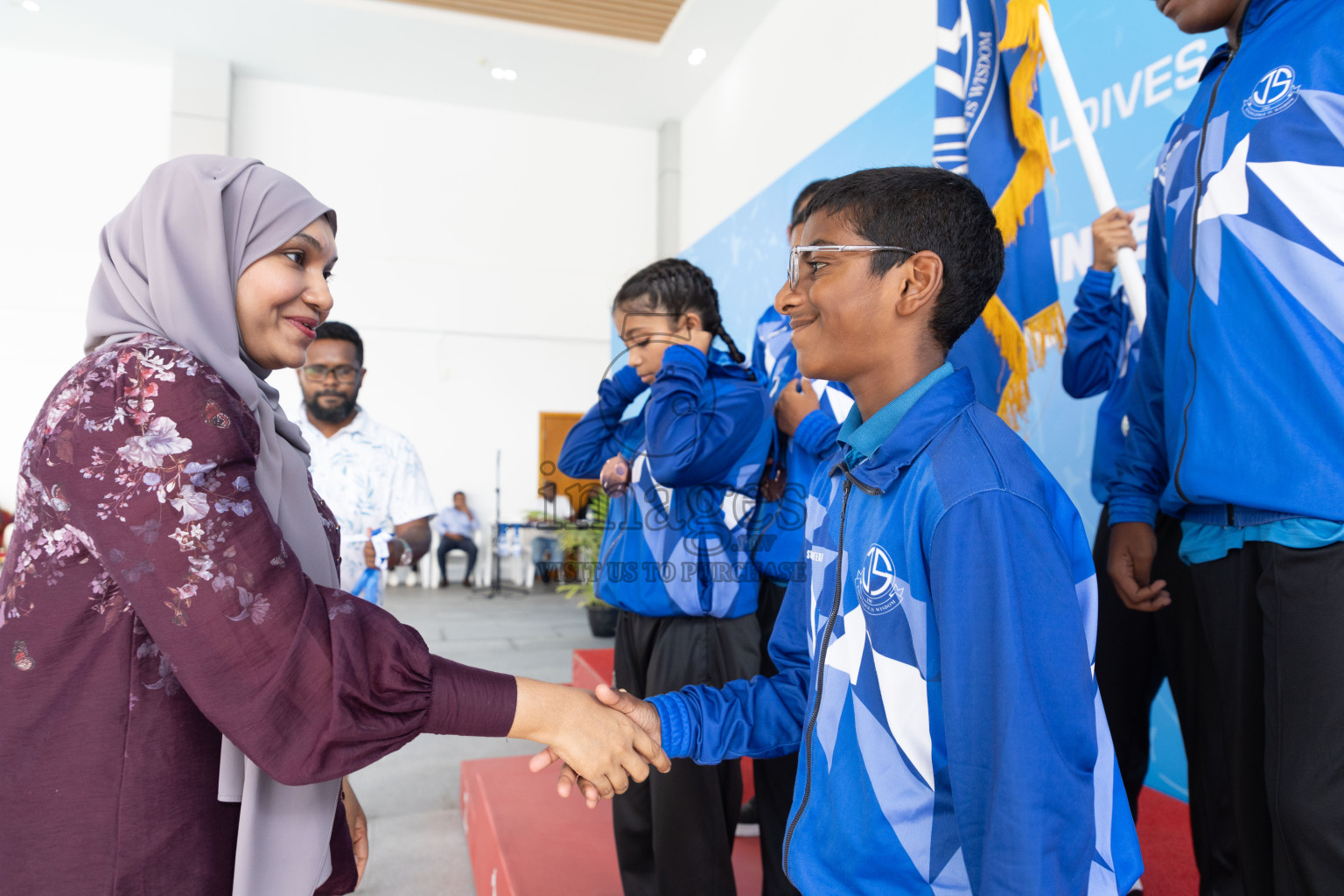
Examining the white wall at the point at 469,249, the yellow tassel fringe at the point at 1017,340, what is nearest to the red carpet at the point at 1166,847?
the yellow tassel fringe at the point at 1017,340

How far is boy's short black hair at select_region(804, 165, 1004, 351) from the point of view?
1.06 m

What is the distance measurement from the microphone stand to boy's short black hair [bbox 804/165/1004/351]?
7.82 metres

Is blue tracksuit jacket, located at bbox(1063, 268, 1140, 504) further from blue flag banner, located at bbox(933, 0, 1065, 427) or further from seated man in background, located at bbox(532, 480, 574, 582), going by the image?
seated man in background, located at bbox(532, 480, 574, 582)

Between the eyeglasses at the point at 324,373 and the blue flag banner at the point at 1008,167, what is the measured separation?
202 centimetres

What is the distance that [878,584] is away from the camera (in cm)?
95

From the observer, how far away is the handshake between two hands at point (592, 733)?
3.53 ft

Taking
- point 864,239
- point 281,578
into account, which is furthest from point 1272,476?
point 281,578

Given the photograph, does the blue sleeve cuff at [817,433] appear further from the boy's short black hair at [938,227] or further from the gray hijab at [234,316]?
the gray hijab at [234,316]

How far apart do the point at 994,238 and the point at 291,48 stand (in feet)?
28.2

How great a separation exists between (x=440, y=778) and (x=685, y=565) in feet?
6.70

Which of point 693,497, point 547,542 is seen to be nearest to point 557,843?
point 693,497

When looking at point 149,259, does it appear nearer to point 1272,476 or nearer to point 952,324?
point 952,324

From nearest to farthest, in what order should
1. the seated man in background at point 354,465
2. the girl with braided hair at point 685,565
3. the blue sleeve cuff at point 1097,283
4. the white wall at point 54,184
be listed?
the girl with braided hair at point 685,565, the blue sleeve cuff at point 1097,283, the seated man in background at point 354,465, the white wall at point 54,184

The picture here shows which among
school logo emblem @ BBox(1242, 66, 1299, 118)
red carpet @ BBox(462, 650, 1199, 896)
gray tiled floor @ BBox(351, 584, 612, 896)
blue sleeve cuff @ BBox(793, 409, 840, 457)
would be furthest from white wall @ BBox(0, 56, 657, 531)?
school logo emblem @ BBox(1242, 66, 1299, 118)
